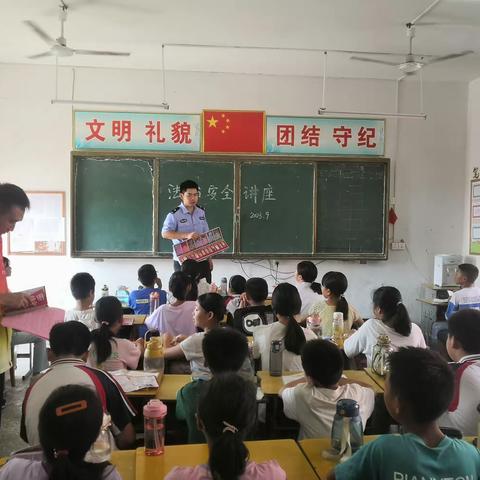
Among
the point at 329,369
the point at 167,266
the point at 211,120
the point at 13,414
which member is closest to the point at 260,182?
the point at 211,120

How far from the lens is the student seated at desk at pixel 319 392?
1.80 metres

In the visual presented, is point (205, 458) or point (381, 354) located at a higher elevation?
point (381, 354)

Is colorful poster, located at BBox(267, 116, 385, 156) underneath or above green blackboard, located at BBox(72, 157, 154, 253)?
above

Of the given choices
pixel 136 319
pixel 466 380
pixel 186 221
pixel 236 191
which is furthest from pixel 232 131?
pixel 466 380

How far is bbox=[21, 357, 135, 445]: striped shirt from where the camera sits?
1.58 metres

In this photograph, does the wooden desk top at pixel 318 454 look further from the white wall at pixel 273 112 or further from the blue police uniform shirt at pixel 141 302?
the white wall at pixel 273 112


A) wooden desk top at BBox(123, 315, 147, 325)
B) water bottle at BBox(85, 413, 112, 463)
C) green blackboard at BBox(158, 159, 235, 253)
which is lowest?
wooden desk top at BBox(123, 315, 147, 325)

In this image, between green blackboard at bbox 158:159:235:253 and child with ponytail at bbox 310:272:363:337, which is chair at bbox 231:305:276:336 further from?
green blackboard at bbox 158:159:235:253

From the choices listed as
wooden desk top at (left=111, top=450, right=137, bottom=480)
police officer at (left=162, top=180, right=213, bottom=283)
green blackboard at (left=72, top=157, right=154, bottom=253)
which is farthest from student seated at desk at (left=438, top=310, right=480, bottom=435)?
green blackboard at (left=72, top=157, right=154, bottom=253)

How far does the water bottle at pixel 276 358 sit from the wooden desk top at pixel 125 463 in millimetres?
940

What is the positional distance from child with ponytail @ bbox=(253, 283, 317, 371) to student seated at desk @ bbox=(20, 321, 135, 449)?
0.97 meters

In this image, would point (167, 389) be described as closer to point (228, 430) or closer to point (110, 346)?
point (110, 346)

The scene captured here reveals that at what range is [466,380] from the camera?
1.85m

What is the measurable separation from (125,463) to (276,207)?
14.5 ft
